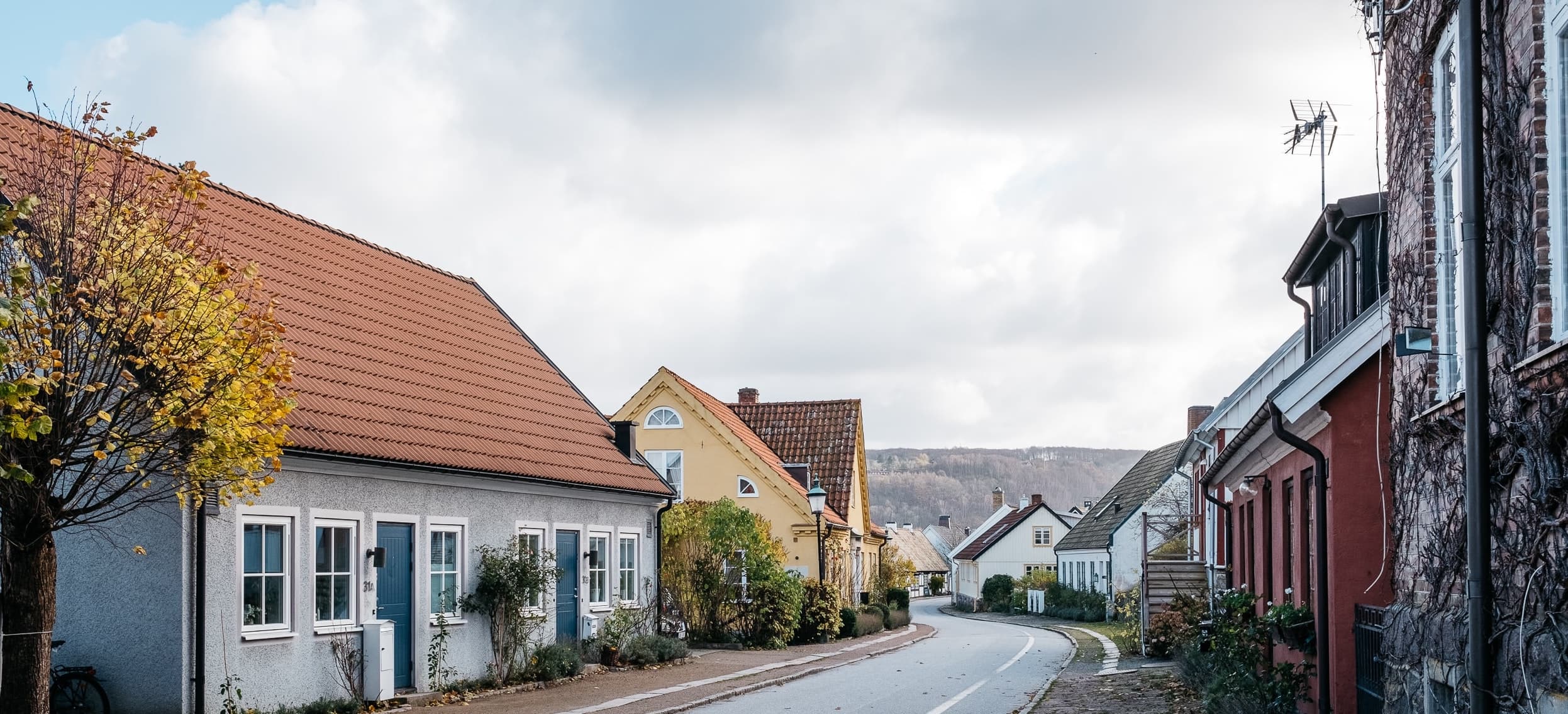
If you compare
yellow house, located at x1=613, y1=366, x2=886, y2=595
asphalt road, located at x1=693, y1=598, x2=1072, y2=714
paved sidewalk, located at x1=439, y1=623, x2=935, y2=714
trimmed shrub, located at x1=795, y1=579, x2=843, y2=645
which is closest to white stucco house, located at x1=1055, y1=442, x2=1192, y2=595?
yellow house, located at x1=613, y1=366, x2=886, y2=595

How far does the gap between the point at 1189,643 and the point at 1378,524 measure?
875 centimetres

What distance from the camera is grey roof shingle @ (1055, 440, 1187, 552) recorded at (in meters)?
53.0

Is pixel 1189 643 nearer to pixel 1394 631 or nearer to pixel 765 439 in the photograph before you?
pixel 1394 631

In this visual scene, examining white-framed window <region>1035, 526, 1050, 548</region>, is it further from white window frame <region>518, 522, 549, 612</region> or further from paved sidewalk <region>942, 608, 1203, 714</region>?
white window frame <region>518, 522, 549, 612</region>

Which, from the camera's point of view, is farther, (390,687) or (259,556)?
(390,687)

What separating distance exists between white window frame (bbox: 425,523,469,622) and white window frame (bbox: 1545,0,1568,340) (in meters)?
15.2

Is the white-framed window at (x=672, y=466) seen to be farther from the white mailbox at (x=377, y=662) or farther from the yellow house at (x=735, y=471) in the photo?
the white mailbox at (x=377, y=662)

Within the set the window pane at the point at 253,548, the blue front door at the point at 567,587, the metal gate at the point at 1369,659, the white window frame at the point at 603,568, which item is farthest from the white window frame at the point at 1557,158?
the white window frame at the point at 603,568

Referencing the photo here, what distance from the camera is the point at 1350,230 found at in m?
16.3

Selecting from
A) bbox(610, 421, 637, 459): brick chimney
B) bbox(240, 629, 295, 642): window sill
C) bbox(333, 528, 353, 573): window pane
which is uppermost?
bbox(610, 421, 637, 459): brick chimney

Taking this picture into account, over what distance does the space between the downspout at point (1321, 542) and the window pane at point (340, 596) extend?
10897 millimetres

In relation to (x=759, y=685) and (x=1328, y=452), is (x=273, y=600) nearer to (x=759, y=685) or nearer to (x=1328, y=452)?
(x=759, y=685)

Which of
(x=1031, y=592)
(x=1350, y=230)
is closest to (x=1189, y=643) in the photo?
(x=1350, y=230)

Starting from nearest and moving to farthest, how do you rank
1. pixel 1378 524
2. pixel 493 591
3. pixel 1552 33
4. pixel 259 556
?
pixel 1552 33 → pixel 1378 524 → pixel 259 556 → pixel 493 591
